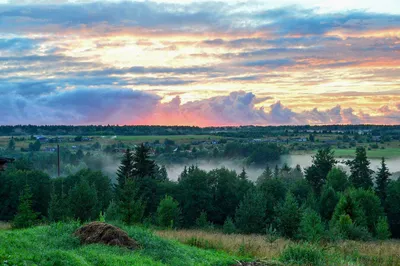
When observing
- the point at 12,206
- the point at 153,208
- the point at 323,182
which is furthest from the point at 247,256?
the point at 323,182

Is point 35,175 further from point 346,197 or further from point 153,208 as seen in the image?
point 346,197

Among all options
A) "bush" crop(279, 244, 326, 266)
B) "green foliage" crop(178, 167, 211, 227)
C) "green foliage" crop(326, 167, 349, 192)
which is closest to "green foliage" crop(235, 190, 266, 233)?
"green foliage" crop(178, 167, 211, 227)

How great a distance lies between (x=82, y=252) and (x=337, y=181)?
247 feet

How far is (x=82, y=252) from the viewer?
13305 millimetres

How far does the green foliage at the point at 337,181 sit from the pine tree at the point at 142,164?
31250mm

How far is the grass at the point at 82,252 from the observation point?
37.7 ft

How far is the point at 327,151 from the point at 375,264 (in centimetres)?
8467

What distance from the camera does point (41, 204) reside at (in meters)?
78.0

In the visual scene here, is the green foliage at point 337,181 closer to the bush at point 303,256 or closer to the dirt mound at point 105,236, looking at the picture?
the bush at point 303,256

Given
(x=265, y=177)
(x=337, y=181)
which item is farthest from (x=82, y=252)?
(x=265, y=177)

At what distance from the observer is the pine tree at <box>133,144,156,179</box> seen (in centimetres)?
7919

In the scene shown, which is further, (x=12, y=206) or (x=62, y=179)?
(x=62, y=179)

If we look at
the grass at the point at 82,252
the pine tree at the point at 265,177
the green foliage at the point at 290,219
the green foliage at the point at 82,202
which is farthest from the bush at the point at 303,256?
the pine tree at the point at 265,177

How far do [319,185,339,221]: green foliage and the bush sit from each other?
62.3 meters
